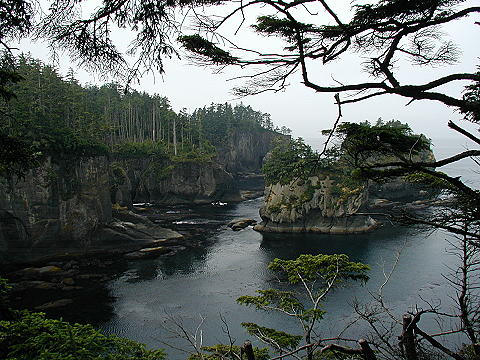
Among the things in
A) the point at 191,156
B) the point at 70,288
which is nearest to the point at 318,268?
the point at 70,288

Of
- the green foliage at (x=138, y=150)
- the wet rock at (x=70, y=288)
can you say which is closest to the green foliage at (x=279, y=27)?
the wet rock at (x=70, y=288)

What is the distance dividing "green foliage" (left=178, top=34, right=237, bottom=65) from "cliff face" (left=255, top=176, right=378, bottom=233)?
113 feet

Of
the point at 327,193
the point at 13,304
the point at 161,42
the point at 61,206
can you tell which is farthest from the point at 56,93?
the point at 161,42

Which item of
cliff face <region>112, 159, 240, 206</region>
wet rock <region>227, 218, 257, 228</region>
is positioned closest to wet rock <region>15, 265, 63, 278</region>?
wet rock <region>227, 218, 257, 228</region>

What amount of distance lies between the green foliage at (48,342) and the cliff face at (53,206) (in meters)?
20.9

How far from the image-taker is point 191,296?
22.4m

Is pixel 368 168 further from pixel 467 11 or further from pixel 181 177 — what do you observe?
pixel 181 177

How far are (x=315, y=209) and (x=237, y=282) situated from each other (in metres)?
17.9

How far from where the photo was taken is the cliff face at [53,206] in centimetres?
2645

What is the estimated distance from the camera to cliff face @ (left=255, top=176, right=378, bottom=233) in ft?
126

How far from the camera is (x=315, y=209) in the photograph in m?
39.9

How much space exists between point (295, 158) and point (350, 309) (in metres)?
25.3

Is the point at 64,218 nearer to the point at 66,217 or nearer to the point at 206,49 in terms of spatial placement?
the point at 66,217

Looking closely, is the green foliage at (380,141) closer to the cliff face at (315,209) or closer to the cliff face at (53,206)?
the cliff face at (53,206)
